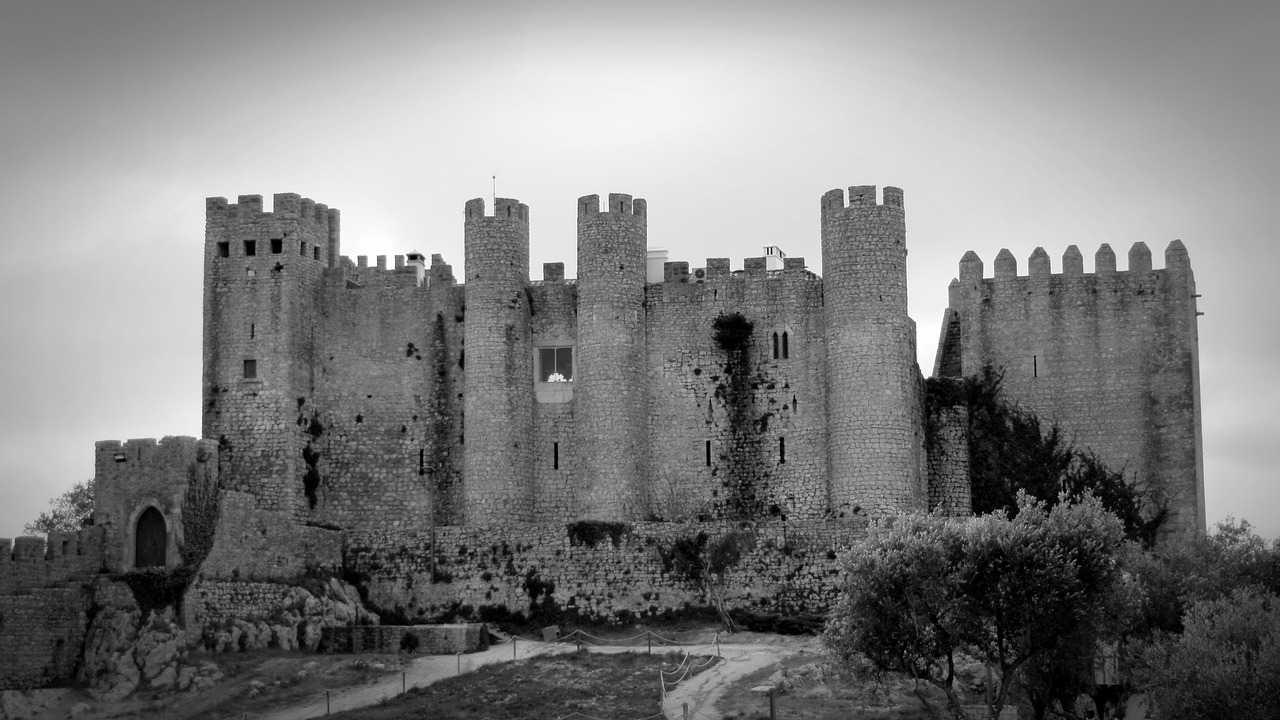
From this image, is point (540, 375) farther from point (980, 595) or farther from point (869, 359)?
point (980, 595)

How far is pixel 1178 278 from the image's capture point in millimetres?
62906

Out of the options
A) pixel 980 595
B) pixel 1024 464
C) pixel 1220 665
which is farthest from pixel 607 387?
pixel 1220 665

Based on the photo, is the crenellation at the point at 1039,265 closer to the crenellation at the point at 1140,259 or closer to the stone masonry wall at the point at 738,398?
the crenellation at the point at 1140,259

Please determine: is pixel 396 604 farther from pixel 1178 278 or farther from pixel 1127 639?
pixel 1178 278

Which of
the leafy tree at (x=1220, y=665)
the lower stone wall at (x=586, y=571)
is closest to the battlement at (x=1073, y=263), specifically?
the lower stone wall at (x=586, y=571)

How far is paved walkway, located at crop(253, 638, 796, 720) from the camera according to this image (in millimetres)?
47438

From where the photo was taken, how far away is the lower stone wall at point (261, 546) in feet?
180

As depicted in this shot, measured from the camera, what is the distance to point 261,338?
2415 inches

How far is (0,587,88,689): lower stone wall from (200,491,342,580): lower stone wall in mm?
3417

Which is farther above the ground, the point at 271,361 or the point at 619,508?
the point at 271,361

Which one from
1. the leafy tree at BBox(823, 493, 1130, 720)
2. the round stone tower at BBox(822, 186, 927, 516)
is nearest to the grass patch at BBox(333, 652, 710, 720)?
the leafy tree at BBox(823, 493, 1130, 720)

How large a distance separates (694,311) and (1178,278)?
14.2 m

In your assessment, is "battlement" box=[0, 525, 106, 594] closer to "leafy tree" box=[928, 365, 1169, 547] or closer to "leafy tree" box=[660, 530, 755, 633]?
"leafy tree" box=[660, 530, 755, 633]

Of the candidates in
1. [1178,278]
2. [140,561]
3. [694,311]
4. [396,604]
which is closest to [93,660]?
[140,561]
